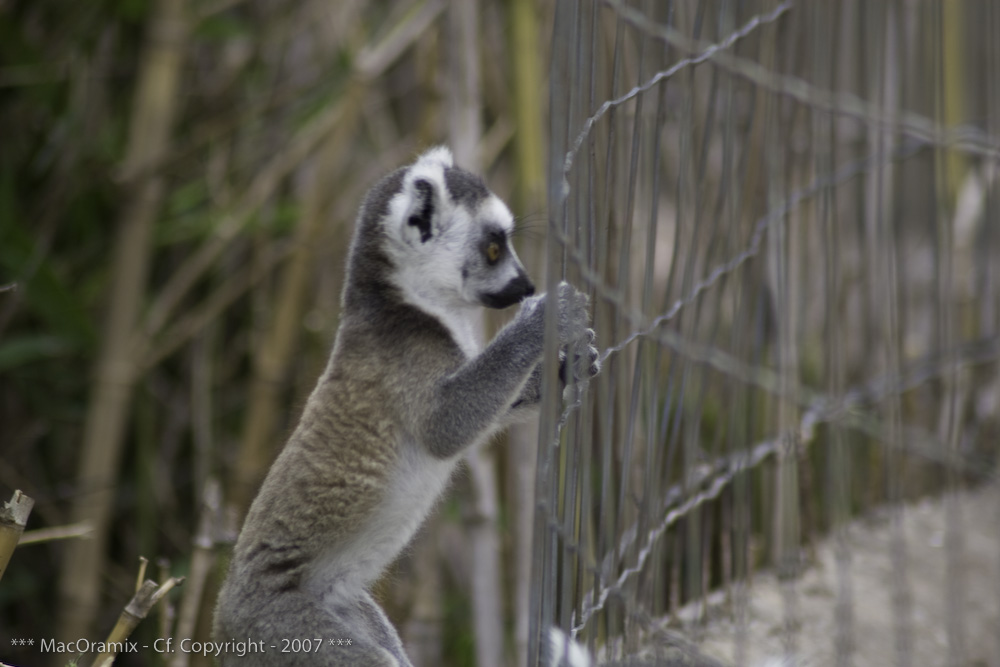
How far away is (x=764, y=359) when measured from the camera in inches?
159

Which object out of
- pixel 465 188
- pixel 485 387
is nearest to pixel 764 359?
pixel 465 188

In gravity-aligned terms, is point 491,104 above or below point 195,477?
above

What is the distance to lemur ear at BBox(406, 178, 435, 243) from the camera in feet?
7.43

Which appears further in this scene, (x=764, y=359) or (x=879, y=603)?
(x=764, y=359)

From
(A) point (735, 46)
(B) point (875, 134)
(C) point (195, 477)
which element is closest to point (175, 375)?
(C) point (195, 477)

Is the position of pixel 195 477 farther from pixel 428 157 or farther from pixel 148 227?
pixel 428 157

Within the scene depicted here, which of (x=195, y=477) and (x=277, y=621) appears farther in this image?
(x=195, y=477)

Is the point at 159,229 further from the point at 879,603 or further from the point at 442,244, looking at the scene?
the point at 879,603

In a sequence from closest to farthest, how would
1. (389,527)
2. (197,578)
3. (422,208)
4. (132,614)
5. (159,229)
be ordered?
(132,614) → (389,527) → (422,208) → (197,578) → (159,229)

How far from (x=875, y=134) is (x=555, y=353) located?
106 inches

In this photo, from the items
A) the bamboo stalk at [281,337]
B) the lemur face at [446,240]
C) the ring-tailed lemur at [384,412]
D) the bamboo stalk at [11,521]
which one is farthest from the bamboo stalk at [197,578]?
the bamboo stalk at [281,337]

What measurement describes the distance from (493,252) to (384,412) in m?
0.43

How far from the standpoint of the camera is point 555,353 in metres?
1.59

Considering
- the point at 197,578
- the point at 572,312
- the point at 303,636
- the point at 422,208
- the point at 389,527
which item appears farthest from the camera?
the point at 197,578
